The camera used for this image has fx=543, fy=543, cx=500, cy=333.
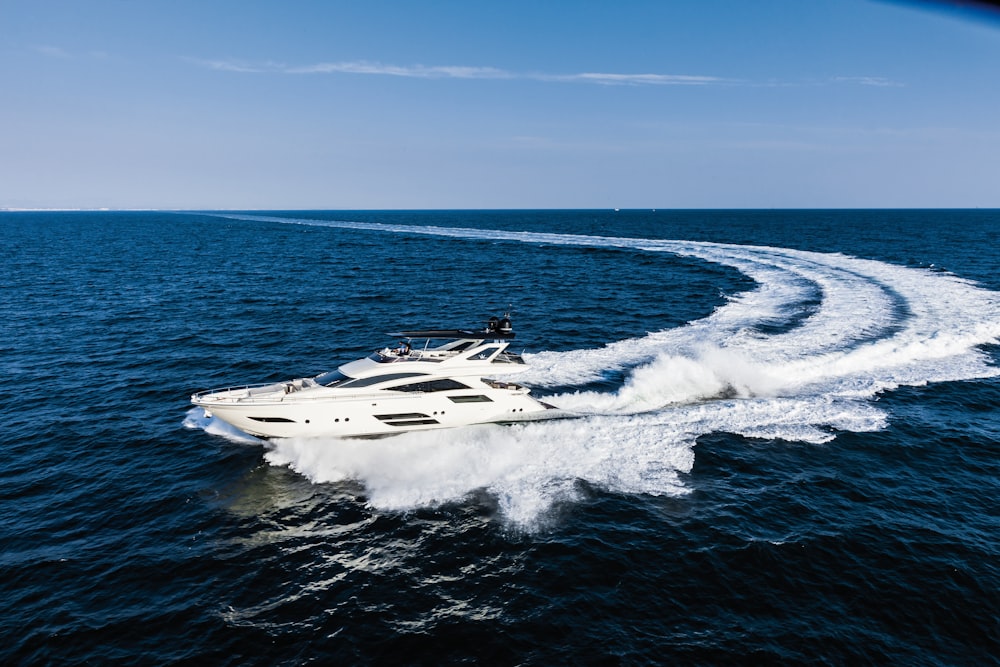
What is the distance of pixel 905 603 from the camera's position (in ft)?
47.1

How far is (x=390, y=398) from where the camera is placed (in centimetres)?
2253

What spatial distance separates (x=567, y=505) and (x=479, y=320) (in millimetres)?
27010

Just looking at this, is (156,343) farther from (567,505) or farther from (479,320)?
(567,505)

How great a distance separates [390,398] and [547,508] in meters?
8.11

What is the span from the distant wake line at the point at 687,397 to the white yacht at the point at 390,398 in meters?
0.75

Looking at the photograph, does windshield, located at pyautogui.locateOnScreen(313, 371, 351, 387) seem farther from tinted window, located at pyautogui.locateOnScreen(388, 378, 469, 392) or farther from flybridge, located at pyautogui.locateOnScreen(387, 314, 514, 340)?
flybridge, located at pyautogui.locateOnScreen(387, 314, 514, 340)

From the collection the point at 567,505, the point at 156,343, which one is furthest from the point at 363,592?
the point at 156,343

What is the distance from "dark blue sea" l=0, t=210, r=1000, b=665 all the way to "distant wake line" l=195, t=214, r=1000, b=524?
15 centimetres

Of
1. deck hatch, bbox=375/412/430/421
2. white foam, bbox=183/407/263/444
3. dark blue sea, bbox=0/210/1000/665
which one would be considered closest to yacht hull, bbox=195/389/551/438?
deck hatch, bbox=375/412/430/421

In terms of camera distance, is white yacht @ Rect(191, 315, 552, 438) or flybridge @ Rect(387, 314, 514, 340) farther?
flybridge @ Rect(387, 314, 514, 340)

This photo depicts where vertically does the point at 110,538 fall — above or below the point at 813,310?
below

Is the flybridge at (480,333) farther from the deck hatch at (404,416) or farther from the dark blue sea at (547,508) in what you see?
the dark blue sea at (547,508)

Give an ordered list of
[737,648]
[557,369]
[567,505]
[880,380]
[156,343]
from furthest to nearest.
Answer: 1. [156,343]
2. [557,369]
3. [880,380]
4. [567,505]
5. [737,648]

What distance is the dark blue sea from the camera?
1349cm
